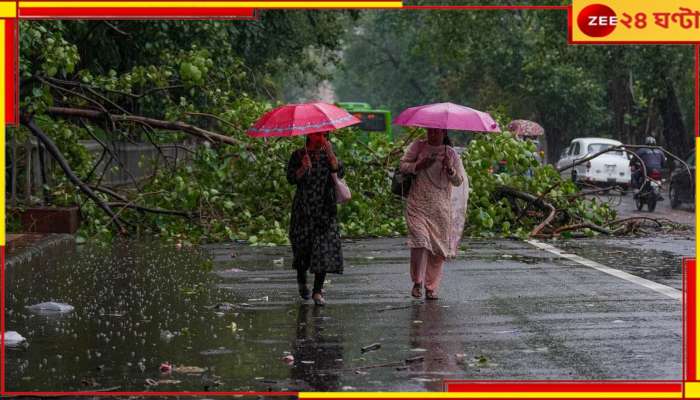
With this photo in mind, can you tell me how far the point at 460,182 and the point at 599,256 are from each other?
17.9 ft

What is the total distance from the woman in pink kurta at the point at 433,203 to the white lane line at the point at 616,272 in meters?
2.03

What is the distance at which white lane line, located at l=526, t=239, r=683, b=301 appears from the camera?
41.6 ft

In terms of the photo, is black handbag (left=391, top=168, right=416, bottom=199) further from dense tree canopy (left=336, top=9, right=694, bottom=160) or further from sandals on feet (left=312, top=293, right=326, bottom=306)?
dense tree canopy (left=336, top=9, right=694, bottom=160)

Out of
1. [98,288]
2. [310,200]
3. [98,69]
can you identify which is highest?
[98,69]

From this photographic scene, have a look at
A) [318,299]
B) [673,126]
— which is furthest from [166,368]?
[673,126]

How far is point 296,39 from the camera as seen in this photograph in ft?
114

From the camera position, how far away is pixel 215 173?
62.6 ft

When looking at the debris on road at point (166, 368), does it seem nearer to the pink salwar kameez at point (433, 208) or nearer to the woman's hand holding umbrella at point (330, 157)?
the woman's hand holding umbrella at point (330, 157)

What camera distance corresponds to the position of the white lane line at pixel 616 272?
12.7 m

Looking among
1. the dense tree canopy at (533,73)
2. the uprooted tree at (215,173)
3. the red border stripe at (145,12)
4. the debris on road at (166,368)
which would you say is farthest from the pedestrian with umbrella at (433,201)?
the dense tree canopy at (533,73)

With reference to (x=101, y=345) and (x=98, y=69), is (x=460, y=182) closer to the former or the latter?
(x=101, y=345)

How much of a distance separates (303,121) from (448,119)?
4.12 feet

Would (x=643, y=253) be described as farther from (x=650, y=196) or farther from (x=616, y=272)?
(x=650, y=196)

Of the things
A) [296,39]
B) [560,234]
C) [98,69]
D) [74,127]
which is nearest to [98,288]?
[74,127]
